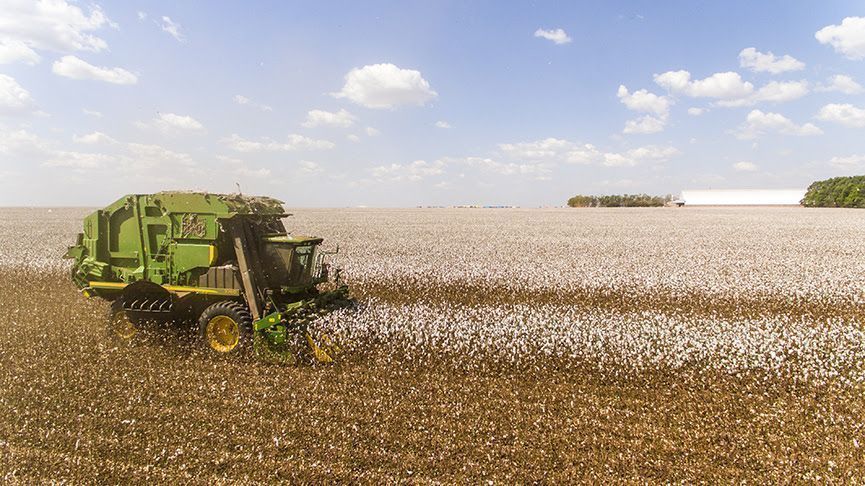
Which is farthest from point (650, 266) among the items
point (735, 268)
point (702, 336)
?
point (702, 336)

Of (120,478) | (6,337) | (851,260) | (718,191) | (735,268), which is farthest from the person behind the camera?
(718,191)

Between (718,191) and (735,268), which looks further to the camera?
(718,191)

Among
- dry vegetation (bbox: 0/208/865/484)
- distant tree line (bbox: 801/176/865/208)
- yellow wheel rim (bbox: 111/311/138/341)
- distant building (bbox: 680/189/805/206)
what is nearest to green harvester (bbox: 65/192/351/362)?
yellow wheel rim (bbox: 111/311/138/341)

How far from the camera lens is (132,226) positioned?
30.7 ft

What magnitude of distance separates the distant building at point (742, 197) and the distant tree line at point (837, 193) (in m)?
22.0

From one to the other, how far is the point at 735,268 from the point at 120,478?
19.0 meters

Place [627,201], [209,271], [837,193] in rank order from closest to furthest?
1. [209,271]
2. [837,193]
3. [627,201]

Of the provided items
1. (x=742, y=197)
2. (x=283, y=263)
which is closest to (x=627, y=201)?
(x=742, y=197)

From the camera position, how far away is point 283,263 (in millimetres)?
9000

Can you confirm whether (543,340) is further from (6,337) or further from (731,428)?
(6,337)

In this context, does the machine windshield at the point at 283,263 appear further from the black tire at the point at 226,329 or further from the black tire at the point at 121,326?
the black tire at the point at 121,326

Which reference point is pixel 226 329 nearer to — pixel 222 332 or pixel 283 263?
pixel 222 332

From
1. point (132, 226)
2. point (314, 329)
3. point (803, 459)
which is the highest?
point (132, 226)

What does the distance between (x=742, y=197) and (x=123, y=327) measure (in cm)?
14671
